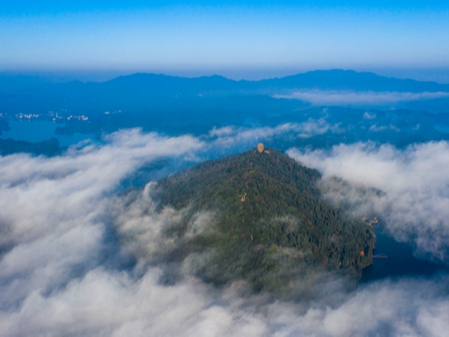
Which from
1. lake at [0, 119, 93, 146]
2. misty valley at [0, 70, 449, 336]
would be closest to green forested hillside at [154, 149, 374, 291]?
misty valley at [0, 70, 449, 336]

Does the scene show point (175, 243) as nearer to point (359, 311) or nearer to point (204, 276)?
point (204, 276)

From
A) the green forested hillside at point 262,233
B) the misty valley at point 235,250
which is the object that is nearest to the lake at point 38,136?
the misty valley at point 235,250

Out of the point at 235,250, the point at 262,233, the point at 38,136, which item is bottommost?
the point at 235,250

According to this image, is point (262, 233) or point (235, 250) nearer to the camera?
point (235, 250)

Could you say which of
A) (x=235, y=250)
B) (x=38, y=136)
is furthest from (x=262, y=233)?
(x=38, y=136)

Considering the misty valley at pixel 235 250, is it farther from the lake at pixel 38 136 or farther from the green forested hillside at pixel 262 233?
the lake at pixel 38 136

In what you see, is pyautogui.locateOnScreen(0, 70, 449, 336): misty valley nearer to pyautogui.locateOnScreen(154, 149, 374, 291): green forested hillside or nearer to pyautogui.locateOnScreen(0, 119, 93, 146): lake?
pyautogui.locateOnScreen(154, 149, 374, 291): green forested hillside

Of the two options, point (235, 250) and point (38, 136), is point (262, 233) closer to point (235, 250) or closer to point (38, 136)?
point (235, 250)

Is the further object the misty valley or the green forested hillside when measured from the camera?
the green forested hillside
